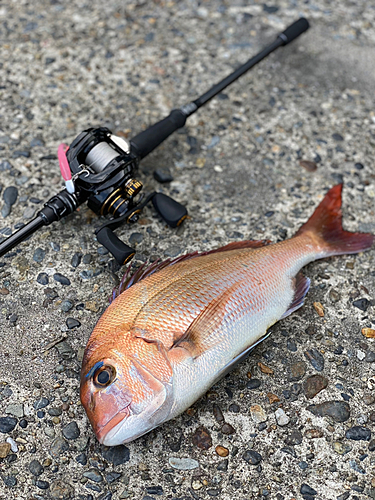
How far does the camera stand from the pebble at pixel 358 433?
96.7 inches

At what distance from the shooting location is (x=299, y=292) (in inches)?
108

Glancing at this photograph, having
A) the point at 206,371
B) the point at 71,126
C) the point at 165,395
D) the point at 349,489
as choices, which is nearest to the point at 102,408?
the point at 165,395

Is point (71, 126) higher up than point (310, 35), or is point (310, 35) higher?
point (71, 126)

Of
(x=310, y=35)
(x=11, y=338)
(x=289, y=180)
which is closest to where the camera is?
(x=11, y=338)

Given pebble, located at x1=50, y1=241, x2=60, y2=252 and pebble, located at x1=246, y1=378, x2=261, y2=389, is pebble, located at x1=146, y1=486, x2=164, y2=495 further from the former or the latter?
pebble, located at x1=50, y1=241, x2=60, y2=252

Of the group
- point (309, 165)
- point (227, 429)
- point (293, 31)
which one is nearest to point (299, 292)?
point (227, 429)

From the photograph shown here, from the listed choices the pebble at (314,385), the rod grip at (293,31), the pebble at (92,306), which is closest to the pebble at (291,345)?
the pebble at (314,385)

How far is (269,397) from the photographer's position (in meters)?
2.55

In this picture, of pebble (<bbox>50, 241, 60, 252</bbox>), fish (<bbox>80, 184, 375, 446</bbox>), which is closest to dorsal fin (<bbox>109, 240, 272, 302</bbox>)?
fish (<bbox>80, 184, 375, 446</bbox>)

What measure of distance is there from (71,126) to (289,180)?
178cm

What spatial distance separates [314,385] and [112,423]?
1.20 meters

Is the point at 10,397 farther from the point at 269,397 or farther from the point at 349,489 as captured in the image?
the point at 349,489

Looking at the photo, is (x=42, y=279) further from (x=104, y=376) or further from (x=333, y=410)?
(x=333, y=410)

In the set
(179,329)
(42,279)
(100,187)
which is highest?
(100,187)
